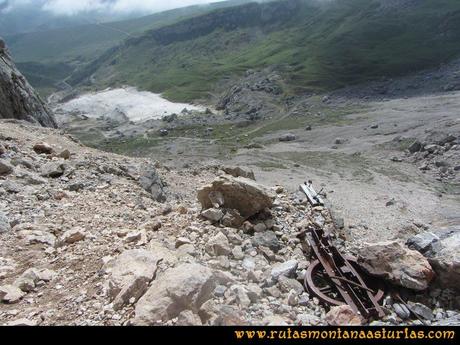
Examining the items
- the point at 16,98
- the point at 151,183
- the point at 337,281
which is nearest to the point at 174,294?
the point at 337,281

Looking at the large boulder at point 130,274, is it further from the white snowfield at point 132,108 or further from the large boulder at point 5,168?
the white snowfield at point 132,108

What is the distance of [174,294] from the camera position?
8219 millimetres

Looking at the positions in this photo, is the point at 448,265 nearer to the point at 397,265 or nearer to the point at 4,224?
the point at 397,265

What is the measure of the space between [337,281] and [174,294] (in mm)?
5571

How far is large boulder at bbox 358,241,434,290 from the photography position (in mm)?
11148

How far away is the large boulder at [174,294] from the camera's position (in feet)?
26.2

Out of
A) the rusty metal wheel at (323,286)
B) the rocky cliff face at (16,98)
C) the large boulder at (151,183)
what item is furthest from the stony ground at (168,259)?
the rocky cliff face at (16,98)

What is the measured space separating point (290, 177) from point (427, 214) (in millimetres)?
19310

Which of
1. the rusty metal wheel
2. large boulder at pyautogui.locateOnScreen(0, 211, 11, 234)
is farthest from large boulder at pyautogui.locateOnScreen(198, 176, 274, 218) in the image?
large boulder at pyautogui.locateOnScreen(0, 211, 11, 234)

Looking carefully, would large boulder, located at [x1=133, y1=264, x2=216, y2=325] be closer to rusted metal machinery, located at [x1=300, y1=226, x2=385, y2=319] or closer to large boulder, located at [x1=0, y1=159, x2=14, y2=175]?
rusted metal machinery, located at [x1=300, y1=226, x2=385, y2=319]
